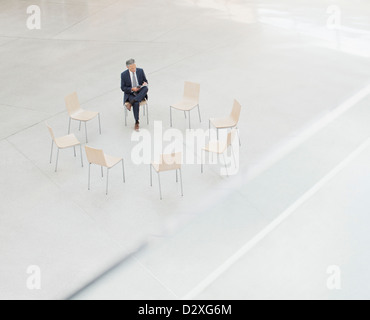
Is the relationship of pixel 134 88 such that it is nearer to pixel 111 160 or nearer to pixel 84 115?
pixel 84 115

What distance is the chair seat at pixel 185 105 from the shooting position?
9.18 metres

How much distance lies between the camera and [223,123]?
8.78 m

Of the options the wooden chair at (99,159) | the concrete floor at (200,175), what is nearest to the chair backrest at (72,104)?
the concrete floor at (200,175)

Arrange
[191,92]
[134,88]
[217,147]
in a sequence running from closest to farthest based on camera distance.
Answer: [217,147] < [134,88] < [191,92]

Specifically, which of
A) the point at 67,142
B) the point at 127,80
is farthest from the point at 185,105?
the point at 67,142

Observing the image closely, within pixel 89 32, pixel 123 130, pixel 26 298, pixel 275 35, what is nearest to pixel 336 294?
pixel 26 298

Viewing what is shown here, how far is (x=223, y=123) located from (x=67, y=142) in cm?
265

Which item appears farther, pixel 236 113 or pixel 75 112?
pixel 75 112

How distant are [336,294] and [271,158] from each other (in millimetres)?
2928

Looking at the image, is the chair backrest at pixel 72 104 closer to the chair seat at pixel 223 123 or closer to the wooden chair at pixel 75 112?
the wooden chair at pixel 75 112

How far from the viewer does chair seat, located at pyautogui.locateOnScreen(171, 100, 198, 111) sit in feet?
30.1

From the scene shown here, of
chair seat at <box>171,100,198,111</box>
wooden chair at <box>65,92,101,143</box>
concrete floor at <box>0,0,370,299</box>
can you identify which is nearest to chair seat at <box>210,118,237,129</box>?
concrete floor at <box>0,0,370,299</box>

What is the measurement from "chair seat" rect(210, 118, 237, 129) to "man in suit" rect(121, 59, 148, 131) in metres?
1.38

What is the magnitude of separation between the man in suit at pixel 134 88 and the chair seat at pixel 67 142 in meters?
1.31
